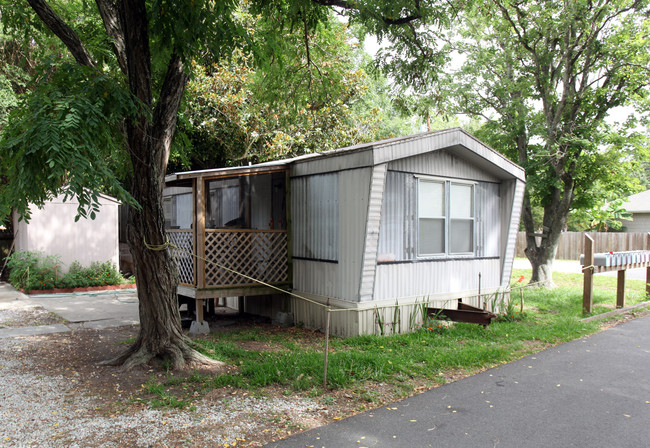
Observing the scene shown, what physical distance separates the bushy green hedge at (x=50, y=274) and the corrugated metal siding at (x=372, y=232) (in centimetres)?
885

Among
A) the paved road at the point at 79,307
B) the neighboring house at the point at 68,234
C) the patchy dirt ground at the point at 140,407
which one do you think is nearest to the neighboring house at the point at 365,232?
the paved road at the point at 79,307

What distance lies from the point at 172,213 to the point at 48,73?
8.07 metres

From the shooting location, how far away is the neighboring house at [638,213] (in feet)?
105

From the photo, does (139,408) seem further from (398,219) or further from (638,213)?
(638,213)

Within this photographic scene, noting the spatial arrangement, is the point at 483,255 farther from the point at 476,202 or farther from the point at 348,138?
the point at 348,138

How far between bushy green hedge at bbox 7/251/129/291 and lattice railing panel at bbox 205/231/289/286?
5903 mm

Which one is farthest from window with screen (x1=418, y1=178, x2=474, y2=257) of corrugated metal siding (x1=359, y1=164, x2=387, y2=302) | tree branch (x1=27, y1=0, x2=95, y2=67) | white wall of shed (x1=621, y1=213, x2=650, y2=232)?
white wall of shed (x1=621, y1=213, x2=650, y2=232)

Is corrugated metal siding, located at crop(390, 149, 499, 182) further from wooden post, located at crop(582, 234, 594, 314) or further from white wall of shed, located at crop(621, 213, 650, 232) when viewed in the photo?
white wall of shed, located at crop(621, 213, 650, 232)

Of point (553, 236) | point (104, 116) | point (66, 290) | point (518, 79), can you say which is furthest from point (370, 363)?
point (518, 79)

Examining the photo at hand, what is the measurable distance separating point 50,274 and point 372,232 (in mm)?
9662

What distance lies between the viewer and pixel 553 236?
14719mm

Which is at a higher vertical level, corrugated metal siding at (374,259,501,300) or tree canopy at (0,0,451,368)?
tree canopy at (0,0,451,368)

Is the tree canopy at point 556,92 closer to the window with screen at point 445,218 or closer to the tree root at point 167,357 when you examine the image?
the window with screen at point 445,218

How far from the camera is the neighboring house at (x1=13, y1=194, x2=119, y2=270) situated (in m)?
13.2
